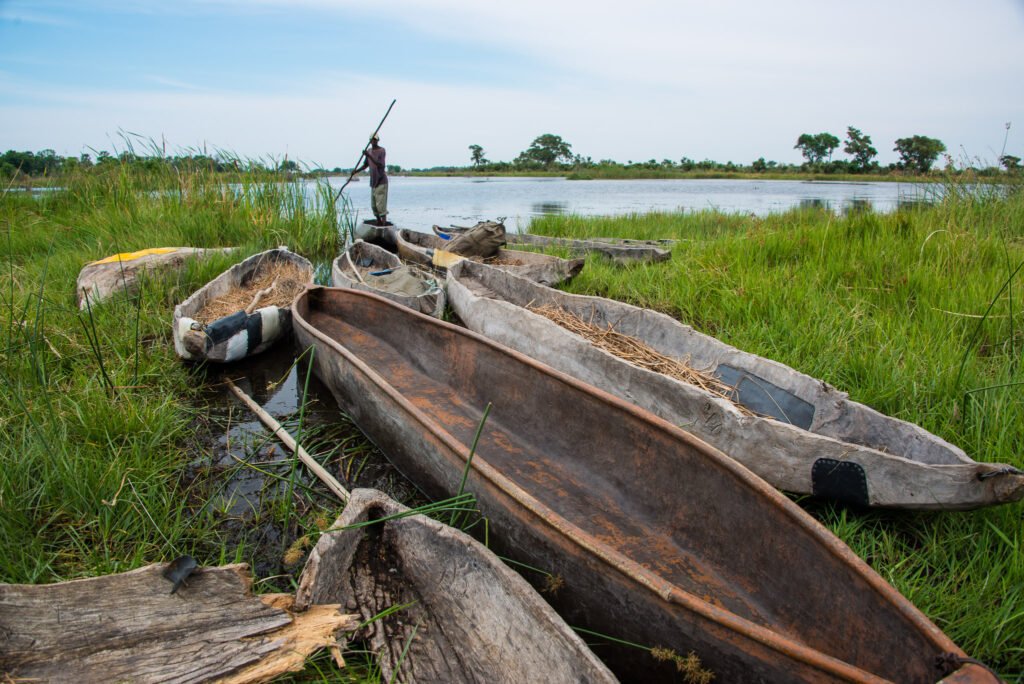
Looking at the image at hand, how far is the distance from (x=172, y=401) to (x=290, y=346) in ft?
5.12

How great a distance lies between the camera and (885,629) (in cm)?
147

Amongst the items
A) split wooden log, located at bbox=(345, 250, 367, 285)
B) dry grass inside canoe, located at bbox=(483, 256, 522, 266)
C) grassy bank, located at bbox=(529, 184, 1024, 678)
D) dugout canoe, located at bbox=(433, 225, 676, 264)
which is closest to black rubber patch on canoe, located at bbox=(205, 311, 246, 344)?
split wooden log, located at bbox=(345, 250, 367, 285)

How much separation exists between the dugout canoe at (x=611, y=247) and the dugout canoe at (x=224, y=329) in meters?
3.91

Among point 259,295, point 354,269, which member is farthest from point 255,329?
point 354,269

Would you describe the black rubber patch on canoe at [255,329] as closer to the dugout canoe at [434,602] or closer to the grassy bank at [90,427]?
the grassy bank at [90,427]

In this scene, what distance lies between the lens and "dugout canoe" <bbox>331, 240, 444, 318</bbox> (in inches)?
183

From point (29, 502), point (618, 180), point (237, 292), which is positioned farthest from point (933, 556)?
point (618, 180)

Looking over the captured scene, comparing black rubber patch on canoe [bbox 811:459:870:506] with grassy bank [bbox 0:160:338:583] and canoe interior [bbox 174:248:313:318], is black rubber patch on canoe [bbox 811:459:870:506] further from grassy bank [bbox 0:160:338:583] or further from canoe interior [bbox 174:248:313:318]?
canoe interior [bbox 174:248:313:318]

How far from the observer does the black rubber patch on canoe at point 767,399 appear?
2.65 metres

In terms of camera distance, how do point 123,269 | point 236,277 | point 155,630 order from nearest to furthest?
point 155,630, point 123,269, point 236,277

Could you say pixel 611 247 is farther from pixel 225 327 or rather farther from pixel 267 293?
pixel 225 327

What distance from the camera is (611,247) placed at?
6.67 m

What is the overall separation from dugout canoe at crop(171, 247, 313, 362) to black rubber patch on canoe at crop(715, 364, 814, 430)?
3.53 m

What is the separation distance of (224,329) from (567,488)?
292 cm
